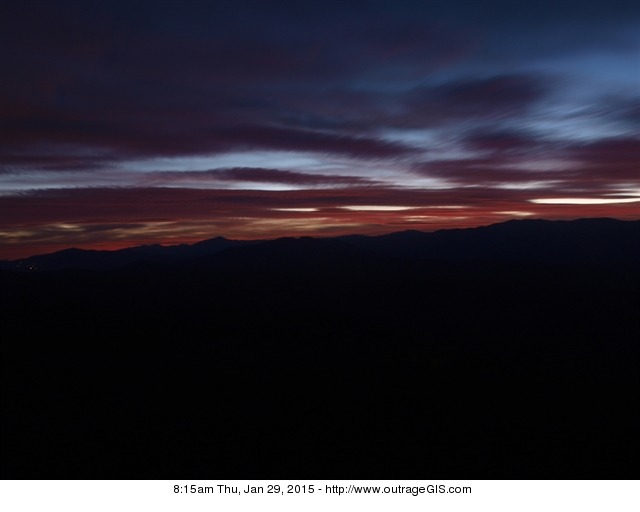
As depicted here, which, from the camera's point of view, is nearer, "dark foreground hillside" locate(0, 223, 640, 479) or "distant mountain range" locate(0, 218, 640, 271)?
"dark foreground hillside" locate(0, 223, 640, 479)

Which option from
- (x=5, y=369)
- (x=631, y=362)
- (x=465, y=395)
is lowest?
(x=631, y=362)

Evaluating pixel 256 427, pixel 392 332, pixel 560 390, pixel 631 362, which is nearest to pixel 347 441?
pixel 256 427

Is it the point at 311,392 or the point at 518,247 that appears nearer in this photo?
the point at 311,392

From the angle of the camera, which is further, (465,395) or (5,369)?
(465,395)

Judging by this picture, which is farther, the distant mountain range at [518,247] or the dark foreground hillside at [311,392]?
the distant mountain range at [518,247]
